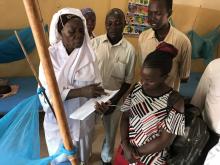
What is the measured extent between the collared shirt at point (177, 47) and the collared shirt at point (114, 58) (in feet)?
0.42

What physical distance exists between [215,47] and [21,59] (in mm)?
2480

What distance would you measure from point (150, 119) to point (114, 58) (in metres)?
0.69

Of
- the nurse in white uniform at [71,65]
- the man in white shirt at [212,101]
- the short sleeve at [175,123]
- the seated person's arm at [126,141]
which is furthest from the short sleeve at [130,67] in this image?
the short sleeve at [175,123]

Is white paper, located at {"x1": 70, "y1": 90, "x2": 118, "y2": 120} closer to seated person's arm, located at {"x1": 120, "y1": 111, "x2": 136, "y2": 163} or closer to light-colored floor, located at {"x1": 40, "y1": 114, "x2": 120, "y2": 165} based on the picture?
seated person's arm, located at {"x1": 120, "y1": 111, "x2": 136, "y2": 163}

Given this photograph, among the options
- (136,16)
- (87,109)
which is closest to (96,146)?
(87,109)

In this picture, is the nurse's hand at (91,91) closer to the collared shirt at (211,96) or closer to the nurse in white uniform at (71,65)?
the nurse in white uniform at (71,65)

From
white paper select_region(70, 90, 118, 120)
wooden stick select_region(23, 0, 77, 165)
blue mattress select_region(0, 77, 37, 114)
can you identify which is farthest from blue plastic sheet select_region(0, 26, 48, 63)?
wooden stick select_region(23, 0, 77, 165)

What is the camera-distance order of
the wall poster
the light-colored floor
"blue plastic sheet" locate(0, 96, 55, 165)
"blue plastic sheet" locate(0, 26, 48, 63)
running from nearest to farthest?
"blue plastic sheet" locate(0, 96, 55, 165)
the light-colored floor
"blue plastic sheet" locate(0, 26, 48, 63)
the wall poster

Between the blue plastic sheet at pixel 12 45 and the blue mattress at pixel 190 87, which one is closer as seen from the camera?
the blue plastic sheet at pixel 12 45

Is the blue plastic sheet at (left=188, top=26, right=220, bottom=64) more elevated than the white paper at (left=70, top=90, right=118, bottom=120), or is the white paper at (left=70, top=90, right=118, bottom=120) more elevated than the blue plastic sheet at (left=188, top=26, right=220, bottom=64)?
the white paper at (left=70, top=90, right=118, bottom=120)

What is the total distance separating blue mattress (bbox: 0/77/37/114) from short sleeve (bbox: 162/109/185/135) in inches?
63.2

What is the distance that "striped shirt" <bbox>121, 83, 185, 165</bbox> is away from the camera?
1346 millimetres

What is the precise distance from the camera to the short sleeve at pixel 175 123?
1.34m

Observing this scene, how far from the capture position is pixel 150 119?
1.43 m
